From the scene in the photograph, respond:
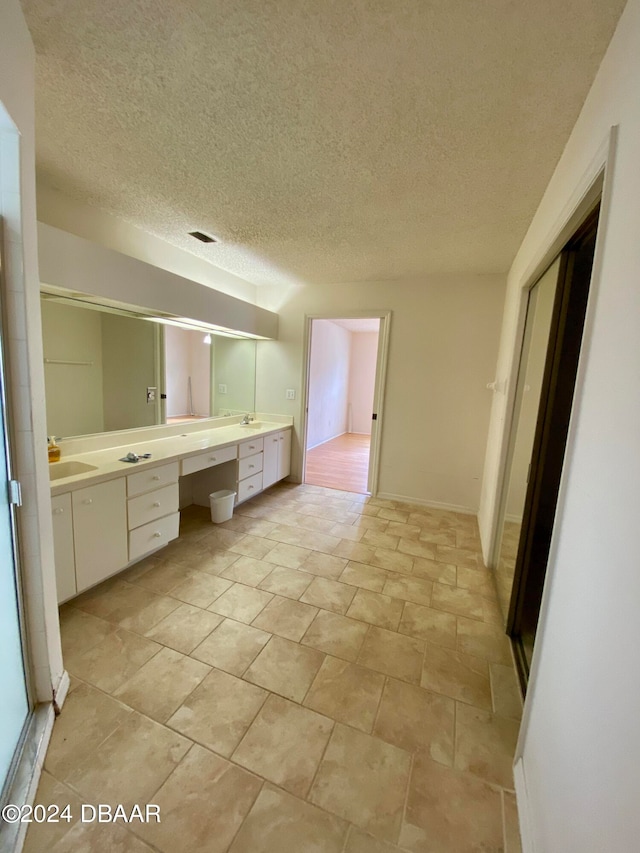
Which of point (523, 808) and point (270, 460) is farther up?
point (270, 460)

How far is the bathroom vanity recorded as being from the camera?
1.90m

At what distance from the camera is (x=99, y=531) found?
2.05m

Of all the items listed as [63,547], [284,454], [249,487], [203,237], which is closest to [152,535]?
[63,547]

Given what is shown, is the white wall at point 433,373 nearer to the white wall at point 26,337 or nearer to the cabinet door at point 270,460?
the cabinet door at point 270,460

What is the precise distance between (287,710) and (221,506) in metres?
2.01

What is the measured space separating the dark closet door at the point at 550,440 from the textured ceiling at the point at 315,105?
604 mm

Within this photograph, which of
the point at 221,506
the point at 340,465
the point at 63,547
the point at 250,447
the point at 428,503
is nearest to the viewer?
the point at 63,547

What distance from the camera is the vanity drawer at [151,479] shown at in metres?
2.26

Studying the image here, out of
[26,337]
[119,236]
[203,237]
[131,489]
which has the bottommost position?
[131,489]

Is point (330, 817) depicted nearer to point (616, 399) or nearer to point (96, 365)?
point (616, 399)

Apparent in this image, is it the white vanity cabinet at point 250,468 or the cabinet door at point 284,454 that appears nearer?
the white vanity cabinet at point 250,468

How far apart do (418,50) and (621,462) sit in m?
1.49

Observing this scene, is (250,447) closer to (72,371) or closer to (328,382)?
(72,371)

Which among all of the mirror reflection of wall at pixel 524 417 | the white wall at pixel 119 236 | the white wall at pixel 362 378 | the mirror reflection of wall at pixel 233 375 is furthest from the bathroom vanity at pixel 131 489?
the white wall at pixel 362 378
